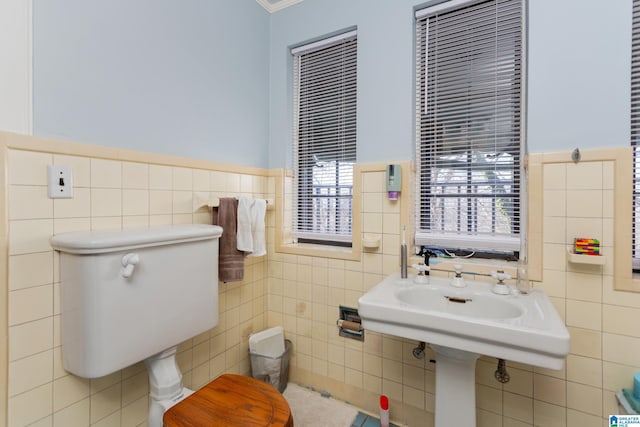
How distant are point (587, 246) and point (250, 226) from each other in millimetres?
1517

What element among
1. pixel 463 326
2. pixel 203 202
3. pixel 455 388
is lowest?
pixel 455 388

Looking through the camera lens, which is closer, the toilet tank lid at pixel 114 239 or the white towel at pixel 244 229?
the toilet tank lid at pixel 114 239

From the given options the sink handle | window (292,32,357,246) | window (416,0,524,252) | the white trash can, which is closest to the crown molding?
window (292,32,357,246)

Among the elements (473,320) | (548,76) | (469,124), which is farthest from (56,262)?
(548,76)

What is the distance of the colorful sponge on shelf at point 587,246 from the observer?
115 centimetres

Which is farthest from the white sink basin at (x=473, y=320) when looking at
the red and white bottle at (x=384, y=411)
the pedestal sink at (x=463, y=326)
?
the red and white bottle at (x=384, y=411)

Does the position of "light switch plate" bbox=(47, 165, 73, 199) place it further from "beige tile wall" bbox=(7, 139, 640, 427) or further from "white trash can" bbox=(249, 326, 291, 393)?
"white trash can" bbox=(249, 326, 291, 393)

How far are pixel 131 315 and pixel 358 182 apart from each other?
1.23 metres

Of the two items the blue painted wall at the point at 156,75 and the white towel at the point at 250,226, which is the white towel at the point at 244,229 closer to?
the white towel at the point at 250,226

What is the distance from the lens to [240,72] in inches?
68.9

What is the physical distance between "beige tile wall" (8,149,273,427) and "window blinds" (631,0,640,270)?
6.39 ft

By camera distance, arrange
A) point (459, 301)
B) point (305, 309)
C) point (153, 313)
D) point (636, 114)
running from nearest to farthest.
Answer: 1. point (153, 313)
2. point (636, 114)
3. point (459, 301)
4. point (305, 309)

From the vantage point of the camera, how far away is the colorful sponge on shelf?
115 cm

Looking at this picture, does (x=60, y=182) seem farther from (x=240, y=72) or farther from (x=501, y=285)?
(x=501, y=285)
